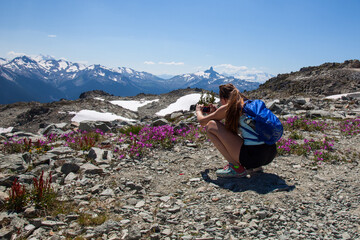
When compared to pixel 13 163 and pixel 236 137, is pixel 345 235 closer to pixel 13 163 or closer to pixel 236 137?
pixel 236 137

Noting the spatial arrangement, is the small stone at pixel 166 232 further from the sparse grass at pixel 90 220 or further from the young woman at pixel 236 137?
the young woman at pixel 236 137

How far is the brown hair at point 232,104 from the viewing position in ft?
15.1

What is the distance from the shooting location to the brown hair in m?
4.60

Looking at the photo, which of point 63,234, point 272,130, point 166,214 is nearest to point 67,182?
point 63,234

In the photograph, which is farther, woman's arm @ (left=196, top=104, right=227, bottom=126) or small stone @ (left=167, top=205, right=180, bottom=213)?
woman's arm @ (left=196, top=104, right=227, bottom=126)

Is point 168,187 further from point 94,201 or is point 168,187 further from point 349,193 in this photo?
point 349,193

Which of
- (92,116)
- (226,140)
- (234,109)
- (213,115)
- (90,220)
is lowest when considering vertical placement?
(92,116)

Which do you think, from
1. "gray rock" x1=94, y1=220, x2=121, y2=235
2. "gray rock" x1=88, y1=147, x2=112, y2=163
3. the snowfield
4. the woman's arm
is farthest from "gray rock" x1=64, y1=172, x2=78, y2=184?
the snowfield

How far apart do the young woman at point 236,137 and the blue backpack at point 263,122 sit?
5.1 inches

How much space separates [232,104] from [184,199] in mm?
1994

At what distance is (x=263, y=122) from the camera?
4.41 meters

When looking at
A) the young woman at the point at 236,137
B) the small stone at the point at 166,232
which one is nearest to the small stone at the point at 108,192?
the small stone at the point at 166,232

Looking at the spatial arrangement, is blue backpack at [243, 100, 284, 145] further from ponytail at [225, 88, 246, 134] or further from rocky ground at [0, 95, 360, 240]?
rocky ground at [0, 95, 360, 240]

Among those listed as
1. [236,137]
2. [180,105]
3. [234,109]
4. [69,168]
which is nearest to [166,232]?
[236,137]
